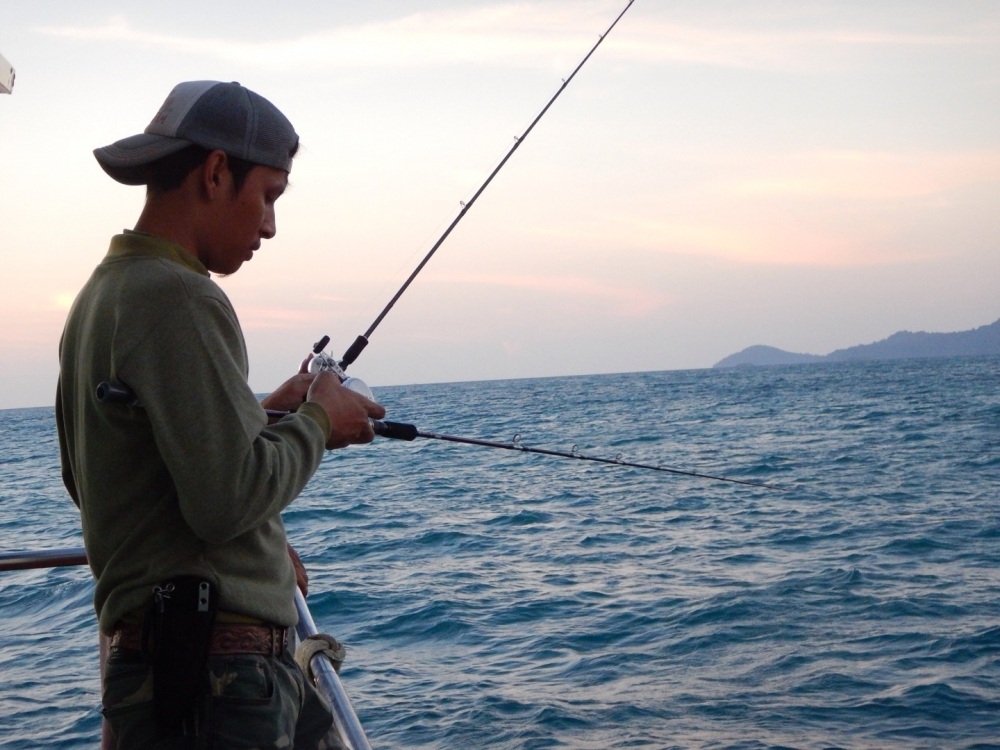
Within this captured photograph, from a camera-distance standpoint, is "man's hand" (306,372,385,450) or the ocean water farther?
the ocean water

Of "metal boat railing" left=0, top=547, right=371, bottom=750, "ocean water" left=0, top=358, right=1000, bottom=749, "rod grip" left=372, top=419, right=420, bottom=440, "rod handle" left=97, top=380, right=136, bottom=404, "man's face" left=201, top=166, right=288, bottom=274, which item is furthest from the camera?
"ocean water" left=0, top=358, right=1000, bottom=749

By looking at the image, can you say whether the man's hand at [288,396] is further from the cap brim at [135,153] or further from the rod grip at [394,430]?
the cap brim at [135,153]

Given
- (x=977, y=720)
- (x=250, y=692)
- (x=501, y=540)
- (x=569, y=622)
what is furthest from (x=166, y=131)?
(x=501, y=540)

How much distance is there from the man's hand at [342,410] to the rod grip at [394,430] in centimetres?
8

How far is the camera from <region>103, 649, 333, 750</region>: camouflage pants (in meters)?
1.57

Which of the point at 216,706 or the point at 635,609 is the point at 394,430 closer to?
the point at 216,706

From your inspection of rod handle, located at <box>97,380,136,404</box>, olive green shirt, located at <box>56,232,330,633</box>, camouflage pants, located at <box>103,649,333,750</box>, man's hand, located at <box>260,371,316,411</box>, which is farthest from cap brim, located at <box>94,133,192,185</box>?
camouflage pants, located at <box>103,649,333,750</box>

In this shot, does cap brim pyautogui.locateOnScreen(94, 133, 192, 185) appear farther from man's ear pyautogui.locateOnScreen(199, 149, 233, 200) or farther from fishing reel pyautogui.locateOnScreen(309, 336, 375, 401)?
fishing reel pyautogui.locateOnScreen(309, 336, 375, 401)

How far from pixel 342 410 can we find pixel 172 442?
371 mm

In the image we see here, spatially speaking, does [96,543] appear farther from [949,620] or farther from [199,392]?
[949,620]

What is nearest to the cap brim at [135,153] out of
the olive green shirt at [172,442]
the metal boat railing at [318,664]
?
the olive green shirt at [172,442]

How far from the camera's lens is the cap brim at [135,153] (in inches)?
62.2

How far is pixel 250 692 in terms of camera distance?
160cm

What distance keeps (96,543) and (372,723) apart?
199 inches
